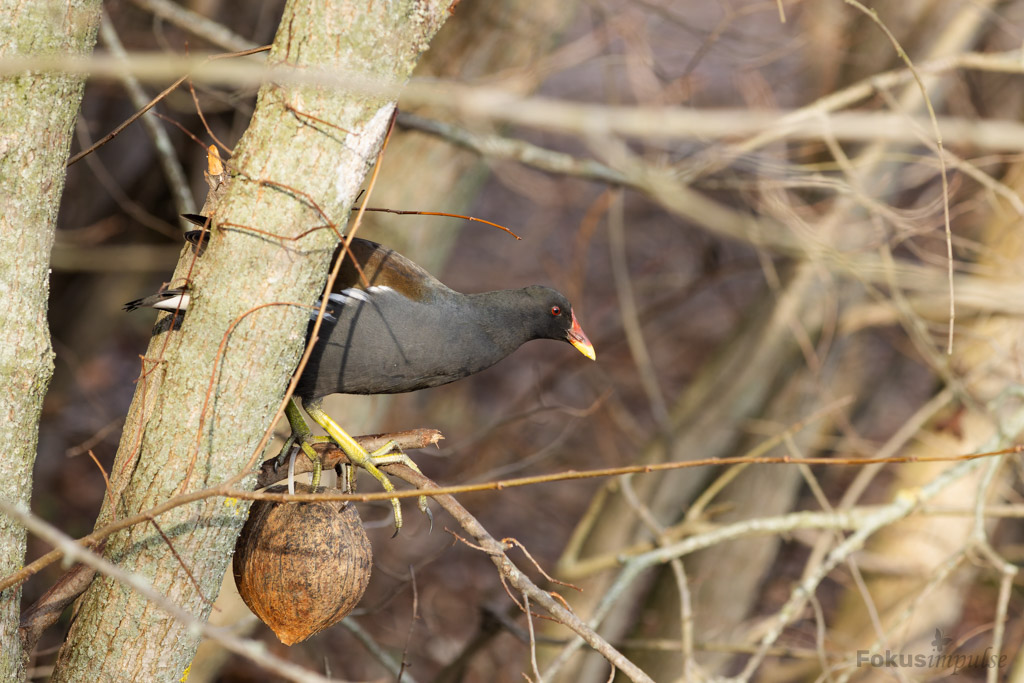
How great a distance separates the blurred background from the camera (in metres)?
3.47

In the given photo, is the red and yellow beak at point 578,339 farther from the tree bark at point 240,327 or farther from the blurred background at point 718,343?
the tree bark at point 240,327

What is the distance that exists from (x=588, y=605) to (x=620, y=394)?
5.19m

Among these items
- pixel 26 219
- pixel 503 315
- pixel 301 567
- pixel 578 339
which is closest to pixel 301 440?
pixel 301 567

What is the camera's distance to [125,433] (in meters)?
1.97

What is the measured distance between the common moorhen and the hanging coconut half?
25 cm

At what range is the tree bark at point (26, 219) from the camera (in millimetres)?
1814

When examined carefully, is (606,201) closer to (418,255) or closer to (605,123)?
(418,255)

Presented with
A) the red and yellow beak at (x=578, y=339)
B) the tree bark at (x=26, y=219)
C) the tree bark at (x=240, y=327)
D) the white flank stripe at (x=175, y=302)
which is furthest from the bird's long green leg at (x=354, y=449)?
the red and yellow beak at (x=578, y=339)

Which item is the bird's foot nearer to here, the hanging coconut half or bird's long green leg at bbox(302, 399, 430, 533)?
bird's long green leg at bbox(302, 399, 430, 533)

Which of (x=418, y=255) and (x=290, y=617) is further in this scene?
(x=418, y=255)

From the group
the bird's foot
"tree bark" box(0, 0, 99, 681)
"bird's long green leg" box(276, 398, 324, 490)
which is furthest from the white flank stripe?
the bird's foot

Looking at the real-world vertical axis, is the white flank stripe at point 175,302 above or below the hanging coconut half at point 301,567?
above

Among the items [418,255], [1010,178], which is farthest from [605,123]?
[1010,178]

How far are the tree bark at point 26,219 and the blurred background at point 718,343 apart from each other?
282 millimetres
